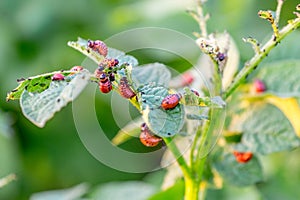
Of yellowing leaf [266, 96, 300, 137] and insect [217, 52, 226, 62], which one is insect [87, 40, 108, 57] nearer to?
insect [217, 52, 226, 62]

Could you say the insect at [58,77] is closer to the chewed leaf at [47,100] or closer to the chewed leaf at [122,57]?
the chewed leaf at [47,100]

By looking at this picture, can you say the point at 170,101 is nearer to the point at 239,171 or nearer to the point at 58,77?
the point at 58,77

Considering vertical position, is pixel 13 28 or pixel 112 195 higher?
pixel 13 28

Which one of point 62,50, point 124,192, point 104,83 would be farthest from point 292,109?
point 62,50

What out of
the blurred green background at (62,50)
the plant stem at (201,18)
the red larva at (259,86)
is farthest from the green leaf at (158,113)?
the blurred green background at (62,50)

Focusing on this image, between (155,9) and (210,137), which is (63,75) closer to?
(210,137)

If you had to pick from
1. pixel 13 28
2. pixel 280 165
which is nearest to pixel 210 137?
pixel 280 165
